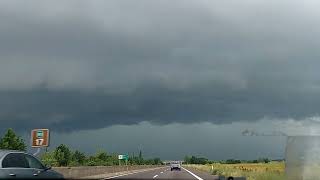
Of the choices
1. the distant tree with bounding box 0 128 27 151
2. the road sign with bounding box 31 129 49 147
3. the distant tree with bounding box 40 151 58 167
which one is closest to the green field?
the road sign with bounding box 31 129 49 147

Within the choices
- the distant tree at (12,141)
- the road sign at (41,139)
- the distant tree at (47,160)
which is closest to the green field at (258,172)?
the road sign at (41,139)

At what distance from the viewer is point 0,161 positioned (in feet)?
50.4

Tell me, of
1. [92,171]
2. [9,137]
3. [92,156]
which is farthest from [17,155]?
[92,156]

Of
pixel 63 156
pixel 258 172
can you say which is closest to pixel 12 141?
pixel 63 156

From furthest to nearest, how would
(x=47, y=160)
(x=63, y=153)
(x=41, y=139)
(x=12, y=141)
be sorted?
(x=63, y=153), (x=12, y=141), (x=47, y=160), (x=41, y=139)

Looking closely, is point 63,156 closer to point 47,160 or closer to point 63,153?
point 63,153

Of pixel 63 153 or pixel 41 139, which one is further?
pixel 63 153

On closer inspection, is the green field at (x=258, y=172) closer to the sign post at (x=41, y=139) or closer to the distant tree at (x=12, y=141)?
the sign post at (x=41, y=139)

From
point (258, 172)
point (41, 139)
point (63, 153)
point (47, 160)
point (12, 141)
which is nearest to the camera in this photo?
point (41, 139)

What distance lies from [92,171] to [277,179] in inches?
1013

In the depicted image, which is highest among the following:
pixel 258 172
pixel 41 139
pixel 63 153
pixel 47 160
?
pixel 63 153

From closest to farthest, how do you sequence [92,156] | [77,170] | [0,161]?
1. [0,161]
2. [77,170]
3. [92,156]

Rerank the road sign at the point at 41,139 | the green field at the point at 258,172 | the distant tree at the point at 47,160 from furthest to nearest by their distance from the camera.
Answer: the distant tree at the point at 47,160, the green field at the point at 258,172, the road sign at the point at 41,139

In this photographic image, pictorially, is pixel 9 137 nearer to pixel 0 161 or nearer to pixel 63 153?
pixel 63 153
